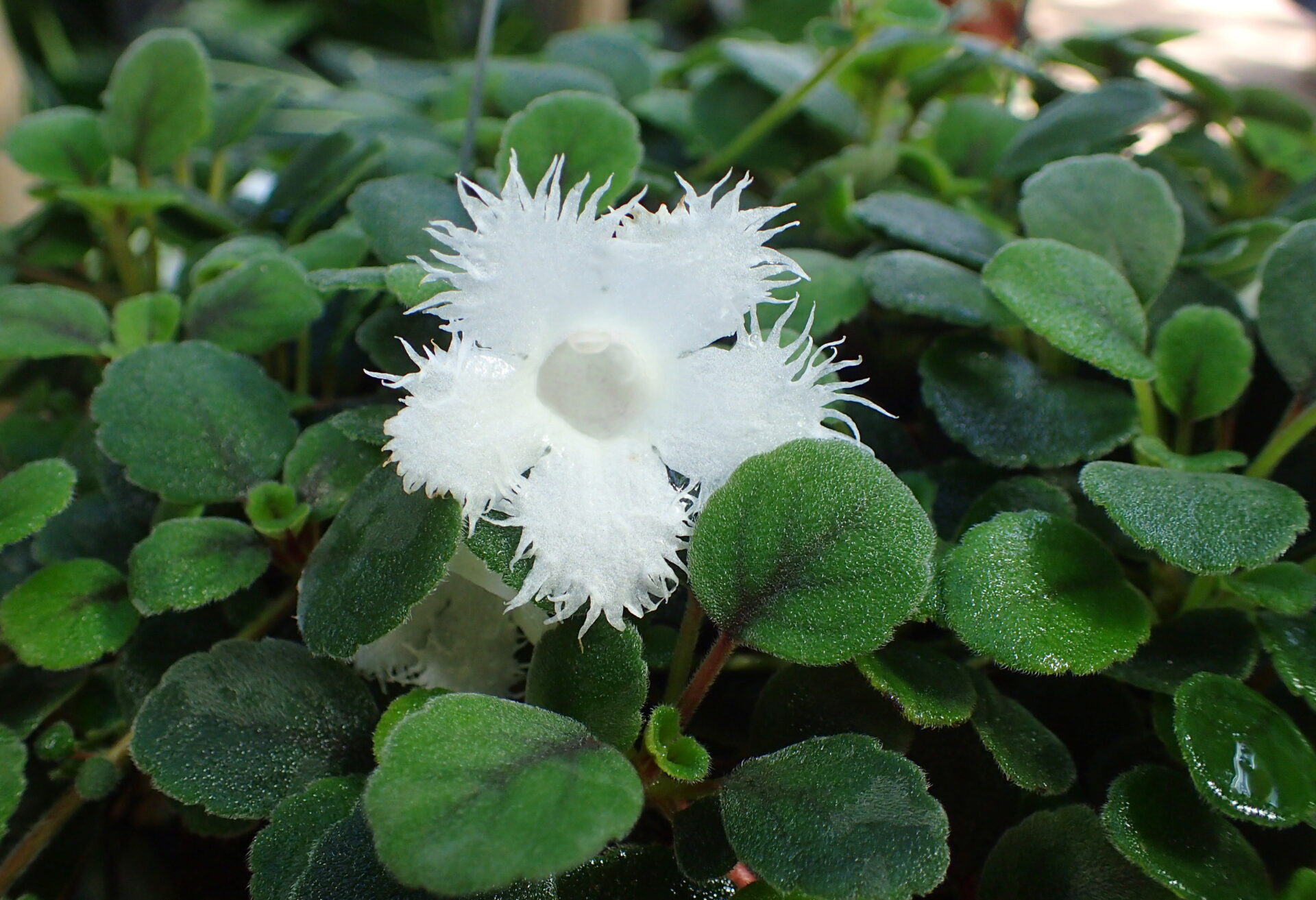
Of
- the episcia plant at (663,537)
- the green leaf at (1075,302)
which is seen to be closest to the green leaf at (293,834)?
the episcia plant at (663,537)

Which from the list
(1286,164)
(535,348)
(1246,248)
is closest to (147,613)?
(535,348)

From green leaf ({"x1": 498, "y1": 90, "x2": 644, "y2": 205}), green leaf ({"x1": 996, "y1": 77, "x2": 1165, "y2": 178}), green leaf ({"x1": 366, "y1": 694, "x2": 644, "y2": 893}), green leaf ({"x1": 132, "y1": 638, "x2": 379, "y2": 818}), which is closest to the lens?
green leaf ({"x1": 366, "y1": 694, "x2": 644, "y2": 893})

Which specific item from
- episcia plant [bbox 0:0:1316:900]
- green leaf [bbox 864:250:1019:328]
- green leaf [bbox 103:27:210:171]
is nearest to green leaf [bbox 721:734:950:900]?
episcia plant [bbox 0:0:1316:900]

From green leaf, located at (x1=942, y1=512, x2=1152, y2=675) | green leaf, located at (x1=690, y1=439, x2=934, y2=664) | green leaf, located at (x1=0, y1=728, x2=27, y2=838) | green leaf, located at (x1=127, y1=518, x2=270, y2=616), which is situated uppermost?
green leaf, located at (x1=690, y1=439, x2=934, y2=664)

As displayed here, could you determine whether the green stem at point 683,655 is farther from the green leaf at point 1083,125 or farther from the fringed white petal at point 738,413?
the green leaf at point 1083,125

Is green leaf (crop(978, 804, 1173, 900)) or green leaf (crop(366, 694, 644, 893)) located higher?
green leaf (crop(366, 694, 644, 893))

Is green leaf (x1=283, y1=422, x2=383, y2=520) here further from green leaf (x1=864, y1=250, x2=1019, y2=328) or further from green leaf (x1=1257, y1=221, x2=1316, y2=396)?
green leaf (x1=1257, y1=221, x2=1316, y2=396)

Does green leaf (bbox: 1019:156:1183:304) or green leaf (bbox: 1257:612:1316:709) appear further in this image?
green leaf (bbox: 1019:156:1183:304)

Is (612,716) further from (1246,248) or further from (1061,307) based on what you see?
(1246,248)
